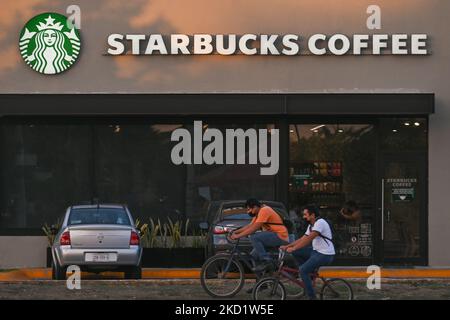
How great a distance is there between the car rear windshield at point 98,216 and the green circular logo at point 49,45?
191 inches

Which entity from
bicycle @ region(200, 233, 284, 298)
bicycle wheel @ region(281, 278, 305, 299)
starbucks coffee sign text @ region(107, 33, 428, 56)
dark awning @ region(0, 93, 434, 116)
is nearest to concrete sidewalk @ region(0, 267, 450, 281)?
dark awning @ region(0, 93, 434, 116)

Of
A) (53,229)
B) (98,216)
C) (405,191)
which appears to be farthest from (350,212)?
(53,229)

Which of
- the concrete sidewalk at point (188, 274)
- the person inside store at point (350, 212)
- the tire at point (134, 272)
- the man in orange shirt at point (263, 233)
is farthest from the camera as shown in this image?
the person inside store at point (350, 212)

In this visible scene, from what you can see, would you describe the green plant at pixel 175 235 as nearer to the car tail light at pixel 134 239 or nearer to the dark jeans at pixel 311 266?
the car tail light at pixel 134 239

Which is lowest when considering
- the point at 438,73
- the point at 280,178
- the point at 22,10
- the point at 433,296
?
the point at 433,296

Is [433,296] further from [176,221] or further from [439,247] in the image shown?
[176,221]

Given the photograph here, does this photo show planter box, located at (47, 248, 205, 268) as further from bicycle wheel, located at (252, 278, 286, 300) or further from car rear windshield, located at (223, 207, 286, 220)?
bicycle wheel, located at (252, 278, 286, 300)

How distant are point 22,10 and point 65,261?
7.38 meters

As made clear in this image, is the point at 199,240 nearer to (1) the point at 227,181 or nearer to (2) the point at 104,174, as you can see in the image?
(1) the point at 227,181

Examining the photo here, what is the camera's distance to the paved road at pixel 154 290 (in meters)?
16.8

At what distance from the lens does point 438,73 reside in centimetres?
2373

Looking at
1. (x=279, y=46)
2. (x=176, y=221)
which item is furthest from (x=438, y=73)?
(x=176, y=221)

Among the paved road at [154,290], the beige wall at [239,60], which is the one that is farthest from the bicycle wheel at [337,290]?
the beige wall at [239,60]

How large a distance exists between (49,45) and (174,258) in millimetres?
5748
